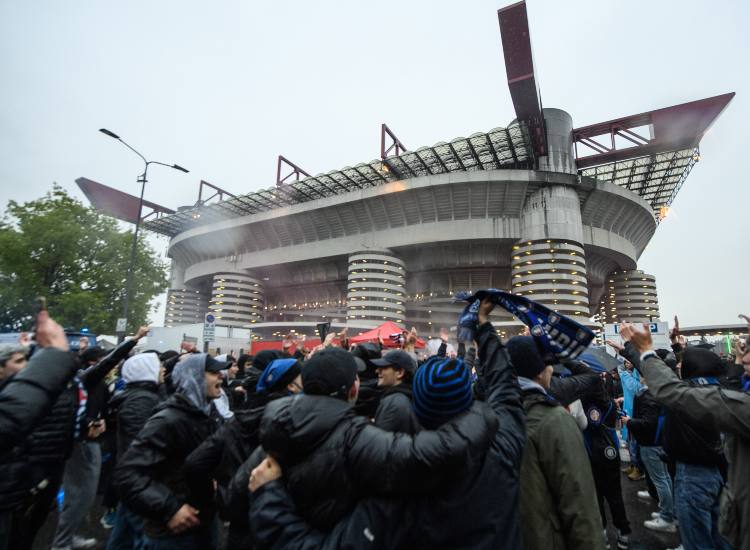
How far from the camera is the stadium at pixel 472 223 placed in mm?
28797

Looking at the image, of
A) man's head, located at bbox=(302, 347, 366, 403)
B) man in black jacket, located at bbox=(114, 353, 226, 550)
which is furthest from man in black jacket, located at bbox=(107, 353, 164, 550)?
man's head, located at bbox=(302, 347, 366, 403)

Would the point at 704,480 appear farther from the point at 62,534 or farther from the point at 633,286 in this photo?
the point at 633,286

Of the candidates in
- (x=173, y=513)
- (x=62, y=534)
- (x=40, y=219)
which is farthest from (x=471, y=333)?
(x=40, y=219)

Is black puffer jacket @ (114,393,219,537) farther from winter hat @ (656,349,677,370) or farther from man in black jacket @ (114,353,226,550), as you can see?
winter hat @ (656,349,677,370)

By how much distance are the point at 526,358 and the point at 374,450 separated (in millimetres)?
1526

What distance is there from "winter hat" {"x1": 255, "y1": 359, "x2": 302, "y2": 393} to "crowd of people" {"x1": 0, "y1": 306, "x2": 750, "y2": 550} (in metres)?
0.01

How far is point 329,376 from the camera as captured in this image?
1.68m

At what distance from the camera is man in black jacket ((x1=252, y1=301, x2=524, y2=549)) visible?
4.61 feet

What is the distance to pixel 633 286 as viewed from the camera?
3700 centimetres

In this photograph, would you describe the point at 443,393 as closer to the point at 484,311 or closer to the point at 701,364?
the point at 484,311

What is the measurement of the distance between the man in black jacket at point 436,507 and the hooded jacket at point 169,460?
1.35m

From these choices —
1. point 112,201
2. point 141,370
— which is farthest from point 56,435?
point 112,201

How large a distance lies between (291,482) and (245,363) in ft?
18.5

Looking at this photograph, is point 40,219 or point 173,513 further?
point 40,219
